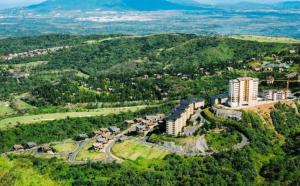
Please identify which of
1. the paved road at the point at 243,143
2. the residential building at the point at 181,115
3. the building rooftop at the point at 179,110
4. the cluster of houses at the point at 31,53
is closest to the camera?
the paved road at the point at 243,143

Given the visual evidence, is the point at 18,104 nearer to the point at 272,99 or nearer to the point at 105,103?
the point at 105,103

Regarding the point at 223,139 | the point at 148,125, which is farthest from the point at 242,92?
the point at 148,125

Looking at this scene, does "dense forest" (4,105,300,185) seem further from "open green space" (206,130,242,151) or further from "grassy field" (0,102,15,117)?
"grassy field" (0,102,15,117)

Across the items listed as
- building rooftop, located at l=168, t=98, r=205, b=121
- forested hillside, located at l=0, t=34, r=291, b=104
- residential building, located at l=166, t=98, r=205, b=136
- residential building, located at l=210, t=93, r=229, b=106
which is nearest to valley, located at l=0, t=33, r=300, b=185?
forested hillside, located at l=0, t=34, r=291, b=104

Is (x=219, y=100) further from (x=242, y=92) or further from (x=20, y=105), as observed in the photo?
(x=20, y=105)

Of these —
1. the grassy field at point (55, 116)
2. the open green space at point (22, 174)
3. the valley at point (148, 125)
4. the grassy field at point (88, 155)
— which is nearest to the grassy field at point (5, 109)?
the valley at point (148, 125)

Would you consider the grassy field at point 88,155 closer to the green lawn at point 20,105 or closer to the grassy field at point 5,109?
the grassy field at point 5,109
